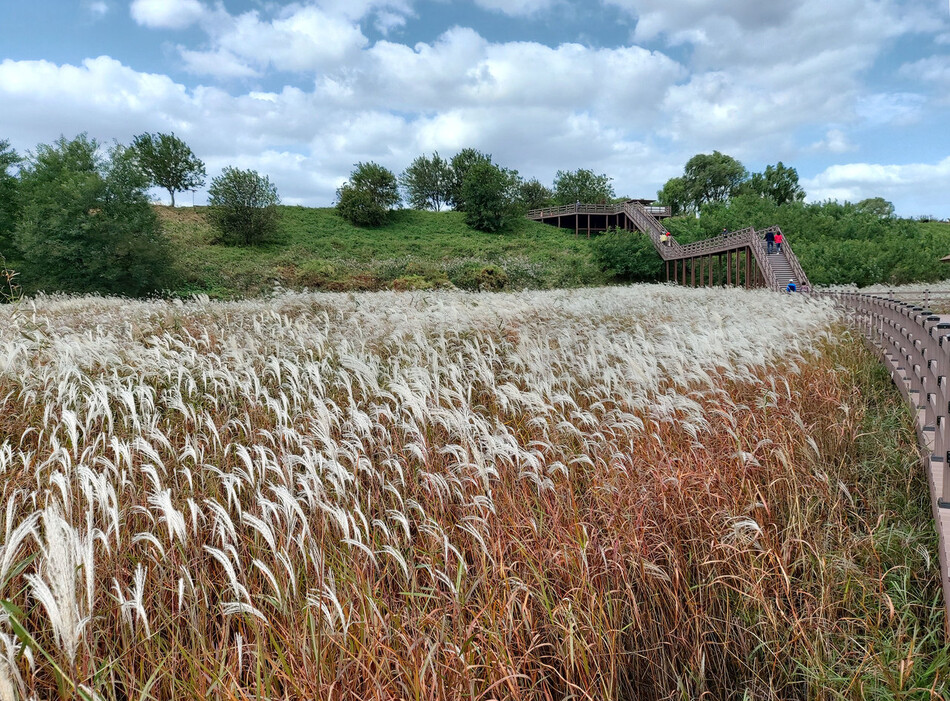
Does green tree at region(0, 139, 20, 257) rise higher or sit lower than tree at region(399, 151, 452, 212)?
lower

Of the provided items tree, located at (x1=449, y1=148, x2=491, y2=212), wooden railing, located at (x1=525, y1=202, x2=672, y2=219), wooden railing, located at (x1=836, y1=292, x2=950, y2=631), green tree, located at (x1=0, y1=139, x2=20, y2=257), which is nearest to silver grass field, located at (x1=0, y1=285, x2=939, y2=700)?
wooden railing, located at (x1=836, y1=292, x2=950, y2=631)

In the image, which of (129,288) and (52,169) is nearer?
(129,288)

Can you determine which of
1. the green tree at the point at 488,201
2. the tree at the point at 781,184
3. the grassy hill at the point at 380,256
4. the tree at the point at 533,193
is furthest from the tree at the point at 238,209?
the tree at the point at 781,184

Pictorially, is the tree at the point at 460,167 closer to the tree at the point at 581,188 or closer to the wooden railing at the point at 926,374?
the tree at the point at 581,188

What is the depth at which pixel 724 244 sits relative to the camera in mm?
34688

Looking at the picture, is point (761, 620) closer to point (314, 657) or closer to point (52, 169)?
point (314, 657)

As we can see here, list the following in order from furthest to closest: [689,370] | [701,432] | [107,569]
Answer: [689,370] → [701,432] → [107,569]

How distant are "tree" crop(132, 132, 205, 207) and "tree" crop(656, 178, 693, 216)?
72.9m

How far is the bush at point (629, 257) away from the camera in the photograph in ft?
142

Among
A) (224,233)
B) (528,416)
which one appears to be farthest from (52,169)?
(528,416)

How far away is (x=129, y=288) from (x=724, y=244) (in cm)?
3506

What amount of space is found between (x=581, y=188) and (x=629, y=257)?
43.7m

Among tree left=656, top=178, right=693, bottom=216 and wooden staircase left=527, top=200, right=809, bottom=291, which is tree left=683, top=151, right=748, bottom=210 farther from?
wooden staircase left=527, top=200, right=809, bottom=291

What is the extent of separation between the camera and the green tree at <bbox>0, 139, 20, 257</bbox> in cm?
3086
